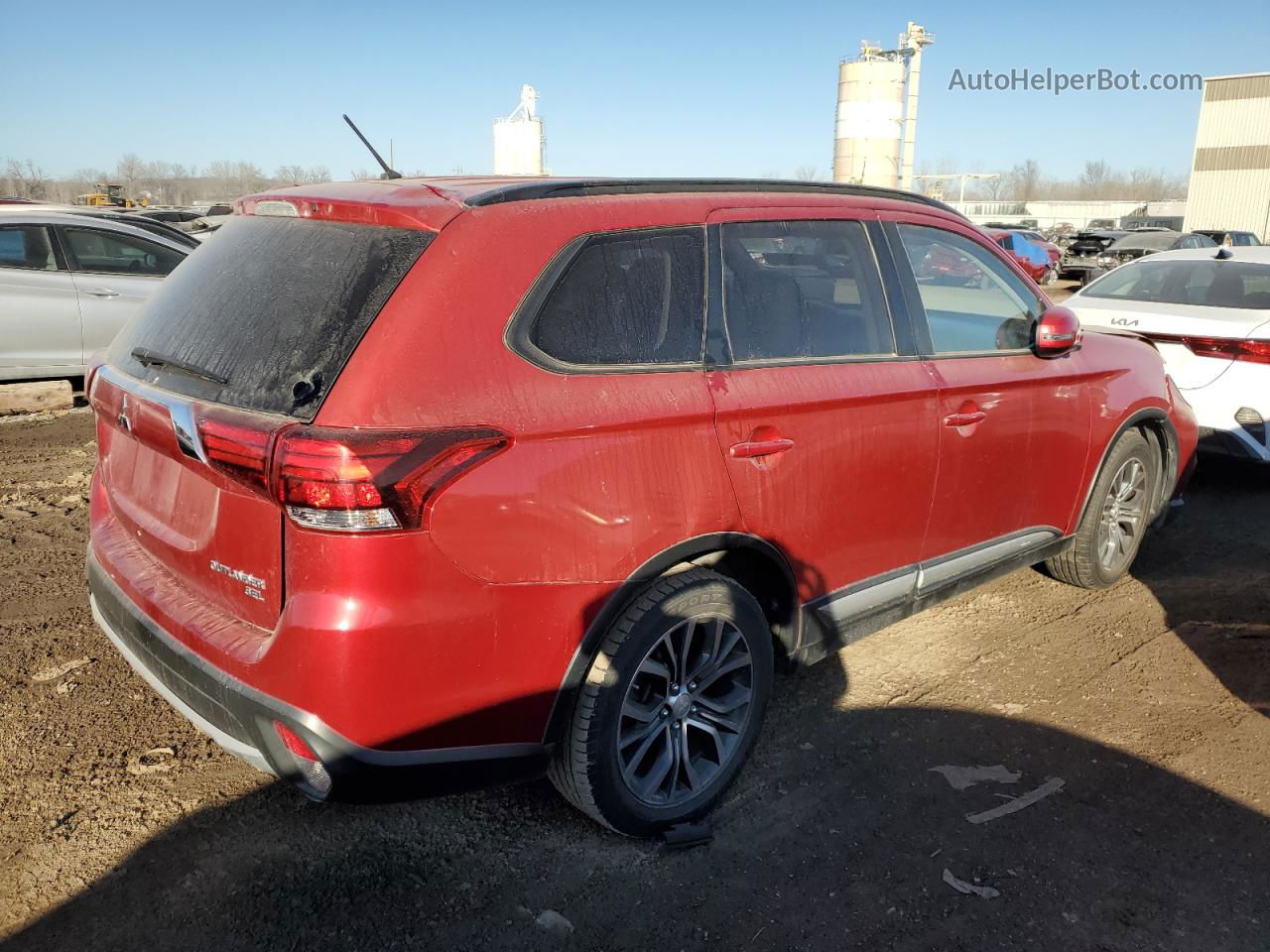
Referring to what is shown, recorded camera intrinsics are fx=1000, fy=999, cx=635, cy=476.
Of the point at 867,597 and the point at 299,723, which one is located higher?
the point at 299,723

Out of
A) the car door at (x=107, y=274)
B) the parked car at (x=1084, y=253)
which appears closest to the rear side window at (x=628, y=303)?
the car door at (x=107, y=274)

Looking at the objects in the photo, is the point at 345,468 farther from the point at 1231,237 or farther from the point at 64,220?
the point at 1231,237

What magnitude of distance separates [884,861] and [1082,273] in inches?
1022

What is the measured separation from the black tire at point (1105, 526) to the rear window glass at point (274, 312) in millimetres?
3439

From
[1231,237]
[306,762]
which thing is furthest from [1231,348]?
[1231,237]

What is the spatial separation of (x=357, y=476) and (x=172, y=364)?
85 cm

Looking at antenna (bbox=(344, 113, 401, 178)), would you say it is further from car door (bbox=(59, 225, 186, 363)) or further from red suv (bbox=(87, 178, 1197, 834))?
car door (bbox=(59, 225, 186, 363))

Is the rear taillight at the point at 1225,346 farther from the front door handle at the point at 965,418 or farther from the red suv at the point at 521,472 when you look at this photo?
the red suv at the point at 521,472

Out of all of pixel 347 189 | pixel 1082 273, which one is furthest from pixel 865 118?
pixel 347 189

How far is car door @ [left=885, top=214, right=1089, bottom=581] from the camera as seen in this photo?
3605mm

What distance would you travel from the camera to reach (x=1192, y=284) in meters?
6.95

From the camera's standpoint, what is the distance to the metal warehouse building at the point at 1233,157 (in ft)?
149

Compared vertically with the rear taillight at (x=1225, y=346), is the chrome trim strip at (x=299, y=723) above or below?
below

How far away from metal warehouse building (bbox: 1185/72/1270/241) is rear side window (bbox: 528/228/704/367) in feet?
166
